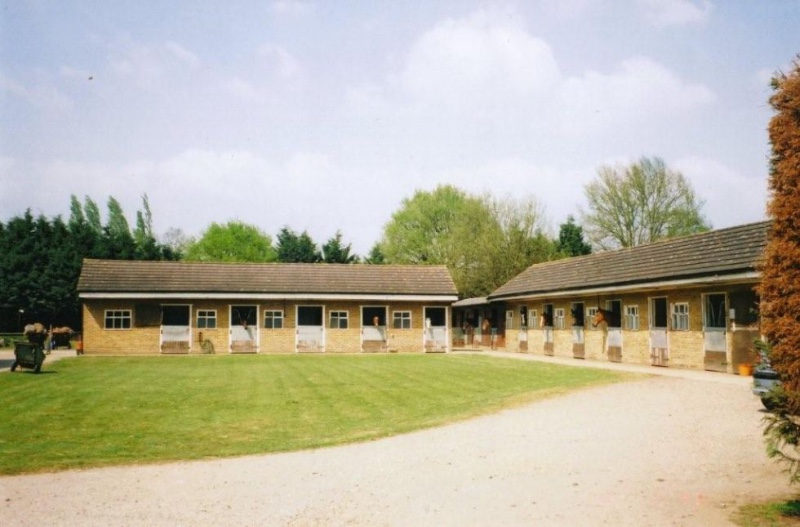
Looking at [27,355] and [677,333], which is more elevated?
[677,333]

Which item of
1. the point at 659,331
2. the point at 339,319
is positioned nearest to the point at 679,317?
the point at 659,331

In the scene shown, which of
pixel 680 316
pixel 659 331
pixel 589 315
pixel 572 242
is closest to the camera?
pixel 680 316

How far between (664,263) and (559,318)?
804cm

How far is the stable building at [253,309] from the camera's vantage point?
3177cm

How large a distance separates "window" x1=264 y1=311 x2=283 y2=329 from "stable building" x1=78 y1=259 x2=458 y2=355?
0.18ft

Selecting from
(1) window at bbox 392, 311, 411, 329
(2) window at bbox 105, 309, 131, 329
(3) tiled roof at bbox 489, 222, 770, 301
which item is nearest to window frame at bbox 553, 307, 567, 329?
(3) tiled roof at bbox 489, 222, 770, 301

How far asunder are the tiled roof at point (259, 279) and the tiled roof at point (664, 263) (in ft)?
21.1

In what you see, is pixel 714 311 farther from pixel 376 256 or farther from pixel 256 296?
pixel 376 256

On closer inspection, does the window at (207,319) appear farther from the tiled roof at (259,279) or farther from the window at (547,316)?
the window at (547,316)

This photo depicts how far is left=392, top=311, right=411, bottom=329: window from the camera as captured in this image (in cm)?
3459

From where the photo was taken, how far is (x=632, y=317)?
24250 millimetres

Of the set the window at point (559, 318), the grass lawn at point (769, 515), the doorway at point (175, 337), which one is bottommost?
the grass lawn at point (769, 515)

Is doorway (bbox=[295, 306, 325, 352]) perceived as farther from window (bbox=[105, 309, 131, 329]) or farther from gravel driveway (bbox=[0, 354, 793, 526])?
gravel driveway (bbox=[0, 354, 793, 526])

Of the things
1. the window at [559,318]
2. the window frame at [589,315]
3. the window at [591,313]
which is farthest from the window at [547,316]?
the window at [591,313]
